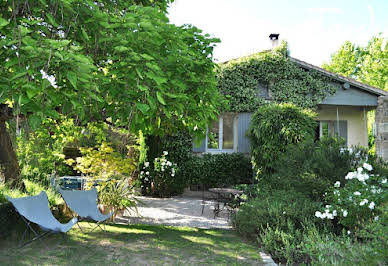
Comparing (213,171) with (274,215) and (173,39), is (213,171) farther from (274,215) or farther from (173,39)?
(173,39)

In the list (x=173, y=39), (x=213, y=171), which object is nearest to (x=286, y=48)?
(x=213, y=171)

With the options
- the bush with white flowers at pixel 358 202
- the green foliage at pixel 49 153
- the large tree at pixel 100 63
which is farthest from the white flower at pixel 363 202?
the green foliage at pixel 49 153

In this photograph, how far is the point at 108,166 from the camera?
8.49 meters

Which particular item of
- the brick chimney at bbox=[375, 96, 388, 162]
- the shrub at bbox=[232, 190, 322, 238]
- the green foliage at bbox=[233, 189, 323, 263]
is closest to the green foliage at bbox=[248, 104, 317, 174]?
the brick chimney at bbox=[375, 96, 388, 162]

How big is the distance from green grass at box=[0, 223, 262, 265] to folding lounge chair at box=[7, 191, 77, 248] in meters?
0.34

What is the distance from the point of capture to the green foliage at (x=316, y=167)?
6121 mm

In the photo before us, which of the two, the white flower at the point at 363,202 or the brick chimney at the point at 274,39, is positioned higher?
the brick chimney at the point at 274,39

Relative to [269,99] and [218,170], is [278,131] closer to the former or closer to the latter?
[269,99]

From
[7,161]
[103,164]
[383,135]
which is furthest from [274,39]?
[7,161]

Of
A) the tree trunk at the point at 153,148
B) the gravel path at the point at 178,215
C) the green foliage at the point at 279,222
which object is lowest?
the gravel path at the point at 178,215

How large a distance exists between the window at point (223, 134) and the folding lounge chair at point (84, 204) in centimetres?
662

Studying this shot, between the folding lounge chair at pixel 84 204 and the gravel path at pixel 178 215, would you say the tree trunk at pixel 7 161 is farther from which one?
the gravel path at pixel 178 215

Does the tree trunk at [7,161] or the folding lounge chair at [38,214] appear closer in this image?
the folding lounge chair at [38,214]

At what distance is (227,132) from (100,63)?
8073 millimetres
